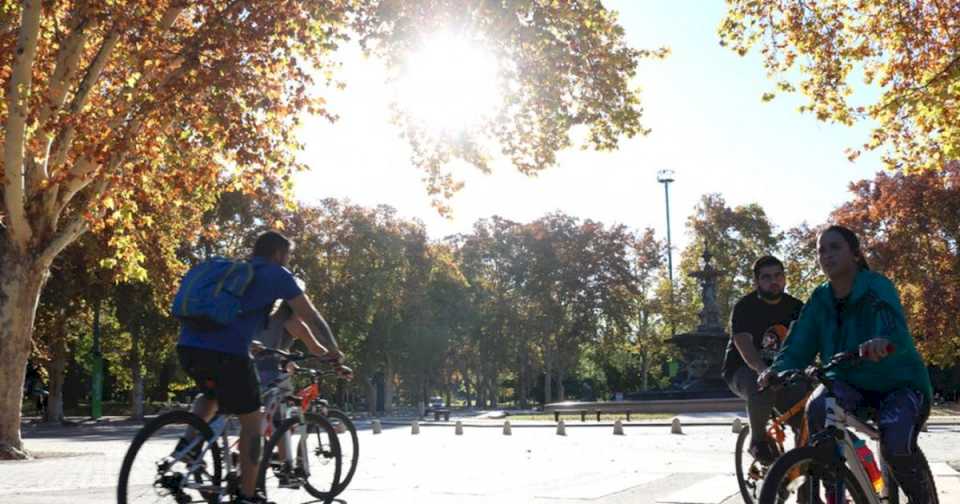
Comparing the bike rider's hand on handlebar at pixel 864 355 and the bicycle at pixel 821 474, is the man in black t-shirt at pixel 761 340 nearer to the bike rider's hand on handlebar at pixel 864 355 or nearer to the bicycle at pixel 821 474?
the bike rider's hand on handlebar at pixel 864 355

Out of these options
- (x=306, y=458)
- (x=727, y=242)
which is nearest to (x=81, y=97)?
(x=306, y=458)

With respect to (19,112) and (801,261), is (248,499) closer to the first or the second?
(19,112)

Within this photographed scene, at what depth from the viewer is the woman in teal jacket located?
422 centimetres

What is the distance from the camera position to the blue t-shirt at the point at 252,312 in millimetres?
5652

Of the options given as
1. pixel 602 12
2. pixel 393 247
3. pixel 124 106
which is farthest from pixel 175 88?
pixel 393 247

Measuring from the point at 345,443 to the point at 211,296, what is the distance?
2184 millimetres

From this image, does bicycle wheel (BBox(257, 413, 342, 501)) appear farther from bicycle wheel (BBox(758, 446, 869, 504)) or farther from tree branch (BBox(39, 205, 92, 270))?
tree branch (BBox(39, 205, 92, 270))

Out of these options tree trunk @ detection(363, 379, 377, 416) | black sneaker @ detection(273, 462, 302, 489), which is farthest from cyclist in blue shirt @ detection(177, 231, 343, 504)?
tree trunk @ detection(363, 379, 377, 416)

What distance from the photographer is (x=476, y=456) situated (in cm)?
1361

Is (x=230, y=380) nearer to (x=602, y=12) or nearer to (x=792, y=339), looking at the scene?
(x=792, y=339)

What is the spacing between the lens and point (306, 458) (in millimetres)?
7102

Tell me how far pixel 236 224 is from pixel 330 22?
1240 inches

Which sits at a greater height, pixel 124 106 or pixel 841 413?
pixel 124 106

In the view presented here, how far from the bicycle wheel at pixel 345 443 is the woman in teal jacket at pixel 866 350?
11.5 ft
